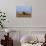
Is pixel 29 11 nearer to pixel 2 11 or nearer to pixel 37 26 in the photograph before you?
pixel 37 26

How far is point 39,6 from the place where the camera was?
3.78 m

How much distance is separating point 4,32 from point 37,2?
1.24 metres

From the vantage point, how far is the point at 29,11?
148 inches

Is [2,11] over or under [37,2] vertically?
under

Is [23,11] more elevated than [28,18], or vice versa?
[23,11]

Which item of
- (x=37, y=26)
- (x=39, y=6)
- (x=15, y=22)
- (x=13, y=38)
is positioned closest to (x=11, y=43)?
(x=13, y=38)

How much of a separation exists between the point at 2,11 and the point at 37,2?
3.27ft

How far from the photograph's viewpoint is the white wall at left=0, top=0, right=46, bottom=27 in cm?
375

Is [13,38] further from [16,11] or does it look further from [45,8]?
[45,8]

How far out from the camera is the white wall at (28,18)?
375cm

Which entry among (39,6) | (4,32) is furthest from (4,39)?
(39,6)

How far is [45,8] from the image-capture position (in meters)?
3.78

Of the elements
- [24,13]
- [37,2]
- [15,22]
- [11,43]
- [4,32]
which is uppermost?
[37,2]

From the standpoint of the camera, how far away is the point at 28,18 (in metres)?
3.79
